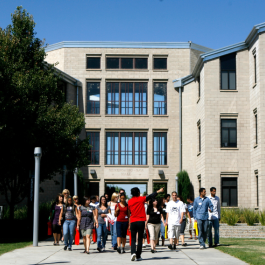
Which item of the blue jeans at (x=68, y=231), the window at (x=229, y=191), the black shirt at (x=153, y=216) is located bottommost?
the blue jeans at (x=68, y=231)

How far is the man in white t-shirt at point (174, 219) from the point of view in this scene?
15.4 m

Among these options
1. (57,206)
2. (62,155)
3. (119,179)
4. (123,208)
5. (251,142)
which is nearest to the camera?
(123,208)

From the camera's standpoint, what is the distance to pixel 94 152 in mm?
39156

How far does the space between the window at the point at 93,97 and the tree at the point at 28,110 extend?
15.3 metres

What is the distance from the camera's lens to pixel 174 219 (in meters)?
15.5

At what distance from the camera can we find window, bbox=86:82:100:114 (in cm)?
3956

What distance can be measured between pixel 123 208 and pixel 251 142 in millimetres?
18203

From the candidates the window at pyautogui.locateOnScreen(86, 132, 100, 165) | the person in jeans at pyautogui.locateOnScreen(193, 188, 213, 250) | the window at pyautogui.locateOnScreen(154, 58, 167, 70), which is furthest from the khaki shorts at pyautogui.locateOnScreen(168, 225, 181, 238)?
the window at pyautogui.locateOnScreen(154, 58, 167, 70)

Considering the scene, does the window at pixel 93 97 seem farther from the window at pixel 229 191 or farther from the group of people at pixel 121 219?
the group of people at pixel 121 219

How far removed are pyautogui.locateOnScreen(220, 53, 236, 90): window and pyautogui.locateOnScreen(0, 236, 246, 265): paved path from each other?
58.7ft

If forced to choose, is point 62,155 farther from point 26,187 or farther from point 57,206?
point 57,206

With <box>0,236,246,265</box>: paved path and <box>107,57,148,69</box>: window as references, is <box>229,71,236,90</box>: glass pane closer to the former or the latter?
<box>107,57,148,69</box>: window

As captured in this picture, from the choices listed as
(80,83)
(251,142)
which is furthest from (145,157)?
(251,142)

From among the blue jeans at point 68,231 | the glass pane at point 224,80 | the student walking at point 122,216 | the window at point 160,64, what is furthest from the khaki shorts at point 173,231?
the window at point 160,64
